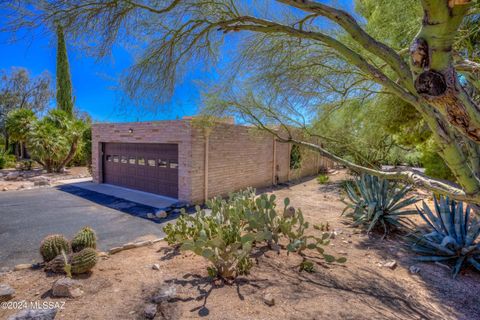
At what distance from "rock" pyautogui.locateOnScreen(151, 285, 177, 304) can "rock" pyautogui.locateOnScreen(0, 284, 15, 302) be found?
1.81 m

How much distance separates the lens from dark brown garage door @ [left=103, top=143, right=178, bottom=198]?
9.14 metres

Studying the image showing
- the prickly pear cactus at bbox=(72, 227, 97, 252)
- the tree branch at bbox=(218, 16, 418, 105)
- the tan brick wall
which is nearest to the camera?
the tree branch at bbox=(218, 16, 418, 105)

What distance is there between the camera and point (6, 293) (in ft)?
9.97

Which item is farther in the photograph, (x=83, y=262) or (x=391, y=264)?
(x=391, y=264)

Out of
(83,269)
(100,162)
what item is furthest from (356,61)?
(100,162)

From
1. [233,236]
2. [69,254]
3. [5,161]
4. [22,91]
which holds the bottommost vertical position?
[69,254]

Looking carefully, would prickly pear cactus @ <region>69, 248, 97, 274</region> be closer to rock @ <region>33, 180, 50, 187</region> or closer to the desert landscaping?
the desert landscaping

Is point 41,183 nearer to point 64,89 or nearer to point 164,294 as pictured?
point 64,89

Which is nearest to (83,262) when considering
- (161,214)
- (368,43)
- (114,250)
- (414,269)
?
(114,250)

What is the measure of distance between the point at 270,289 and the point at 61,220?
6.19 metres

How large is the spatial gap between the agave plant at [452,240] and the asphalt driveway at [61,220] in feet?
18.5

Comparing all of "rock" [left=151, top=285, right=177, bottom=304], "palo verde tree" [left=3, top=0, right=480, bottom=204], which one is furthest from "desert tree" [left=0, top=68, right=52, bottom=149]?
"rock" [left=151, top=285, right=177, bottom=304]

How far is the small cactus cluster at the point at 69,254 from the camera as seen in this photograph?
358 cm

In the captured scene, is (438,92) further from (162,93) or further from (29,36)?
(29,36)
